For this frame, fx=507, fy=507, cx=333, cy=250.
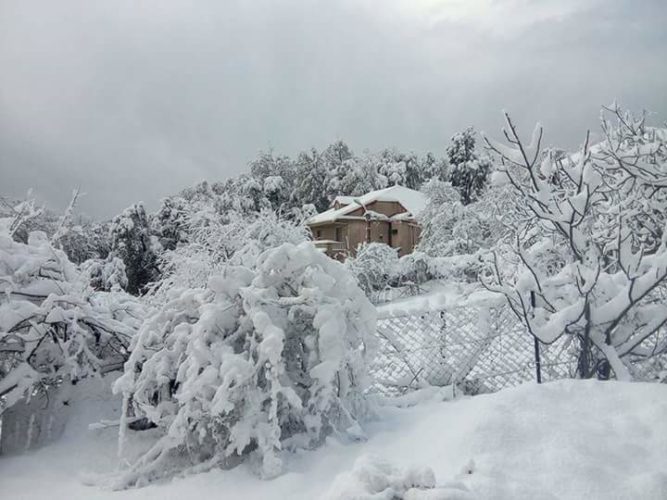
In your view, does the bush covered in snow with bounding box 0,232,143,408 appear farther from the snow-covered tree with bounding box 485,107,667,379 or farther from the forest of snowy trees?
the snow-covered tree with bounding box 485,107,667,379

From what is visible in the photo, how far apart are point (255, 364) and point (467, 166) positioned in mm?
27670

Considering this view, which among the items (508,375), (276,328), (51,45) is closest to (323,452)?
(276,328)

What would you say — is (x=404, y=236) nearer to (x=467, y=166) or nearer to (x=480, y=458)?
(x=467, y=166)

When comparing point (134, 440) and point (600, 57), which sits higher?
point (600, 57)

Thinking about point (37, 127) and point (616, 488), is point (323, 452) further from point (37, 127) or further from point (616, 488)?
point (37, 127)

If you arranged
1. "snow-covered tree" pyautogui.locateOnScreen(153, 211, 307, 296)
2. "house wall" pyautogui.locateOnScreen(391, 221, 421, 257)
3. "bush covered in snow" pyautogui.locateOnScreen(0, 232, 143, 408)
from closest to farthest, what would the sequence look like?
1. "bush covered in snow" pyautogui.locateOnScreen(0, 232, 143, 408)
2. "snow-covered tree" pyautogui.locateOnScreen(153, 211, 307, 296)
3. "house wall" pyautogui.locateOnScreen(391, 221, 421, 257)

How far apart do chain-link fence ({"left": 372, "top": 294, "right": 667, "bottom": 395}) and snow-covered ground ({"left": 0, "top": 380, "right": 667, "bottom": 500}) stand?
90cm

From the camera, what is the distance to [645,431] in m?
2.67

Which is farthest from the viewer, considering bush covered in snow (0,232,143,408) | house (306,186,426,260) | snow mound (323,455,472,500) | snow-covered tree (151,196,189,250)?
house (306,186,426,260)

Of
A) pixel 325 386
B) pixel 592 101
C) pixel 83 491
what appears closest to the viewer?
pixel 83 491

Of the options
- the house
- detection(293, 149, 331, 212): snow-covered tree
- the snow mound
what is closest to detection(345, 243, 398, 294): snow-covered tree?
the house

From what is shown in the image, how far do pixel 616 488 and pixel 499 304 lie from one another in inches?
99.5

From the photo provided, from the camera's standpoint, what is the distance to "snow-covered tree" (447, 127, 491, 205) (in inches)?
1152

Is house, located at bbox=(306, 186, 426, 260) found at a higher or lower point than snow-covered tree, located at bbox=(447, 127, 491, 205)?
lower
